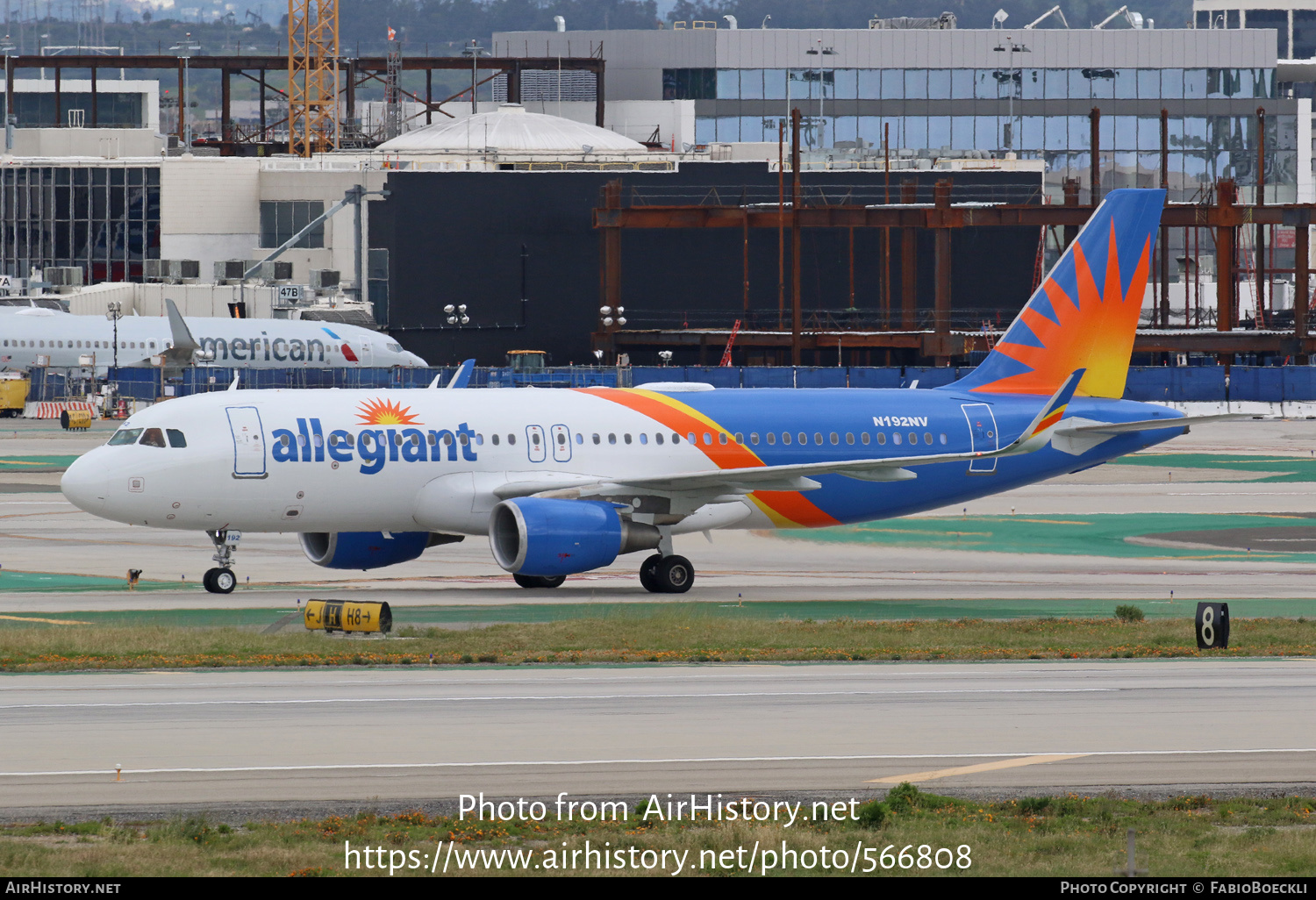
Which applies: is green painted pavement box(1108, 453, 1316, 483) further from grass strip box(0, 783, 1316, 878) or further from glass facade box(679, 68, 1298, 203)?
glass facade box(679, 68, 1298, 203)

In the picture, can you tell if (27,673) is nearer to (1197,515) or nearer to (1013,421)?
(1013,421)

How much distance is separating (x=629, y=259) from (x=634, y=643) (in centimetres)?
10780

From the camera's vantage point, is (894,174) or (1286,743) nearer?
(1286,743)

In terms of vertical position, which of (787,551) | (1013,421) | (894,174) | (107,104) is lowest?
(787,551)

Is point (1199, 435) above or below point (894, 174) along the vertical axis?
below

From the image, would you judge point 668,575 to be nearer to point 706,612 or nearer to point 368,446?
point 706,612

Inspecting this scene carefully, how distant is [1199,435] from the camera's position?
90938 mm

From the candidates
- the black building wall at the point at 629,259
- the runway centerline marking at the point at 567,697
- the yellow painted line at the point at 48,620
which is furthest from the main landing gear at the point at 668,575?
the black building wall at the point at 629,259

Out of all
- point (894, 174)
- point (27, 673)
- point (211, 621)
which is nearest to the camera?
point (27, 673)

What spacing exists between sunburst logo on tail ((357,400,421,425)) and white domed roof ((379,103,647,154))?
108911mm

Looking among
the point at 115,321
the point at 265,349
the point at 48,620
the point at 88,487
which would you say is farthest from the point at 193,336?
the point at 48,620

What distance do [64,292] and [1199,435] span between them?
7825 centimetres

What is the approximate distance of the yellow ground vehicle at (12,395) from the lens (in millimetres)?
94812

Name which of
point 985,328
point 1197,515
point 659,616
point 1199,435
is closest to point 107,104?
point 985,328
